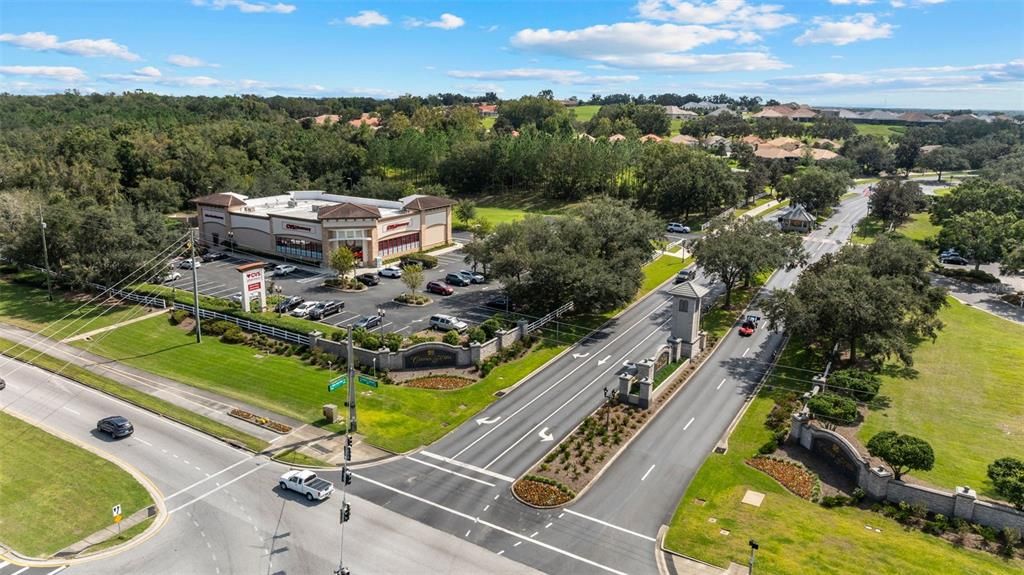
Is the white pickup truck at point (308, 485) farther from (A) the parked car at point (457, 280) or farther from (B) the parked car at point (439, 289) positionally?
(A) the parked car at point (457, 280)

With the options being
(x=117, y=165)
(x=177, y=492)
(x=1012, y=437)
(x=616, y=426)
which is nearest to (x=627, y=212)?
(x=616, y=426)

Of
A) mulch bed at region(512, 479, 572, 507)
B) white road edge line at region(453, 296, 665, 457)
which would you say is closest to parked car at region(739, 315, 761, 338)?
white road edge line at region(453, 296, 665, 457)

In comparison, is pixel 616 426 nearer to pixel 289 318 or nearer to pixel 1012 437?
pixel 1012 437

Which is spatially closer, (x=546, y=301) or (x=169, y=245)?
(x=546, y=301)

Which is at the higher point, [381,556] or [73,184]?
[73,184]

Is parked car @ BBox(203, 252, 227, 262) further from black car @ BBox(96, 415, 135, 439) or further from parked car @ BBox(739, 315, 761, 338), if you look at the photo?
parked car @ BBox(739, 315, 761, 338)

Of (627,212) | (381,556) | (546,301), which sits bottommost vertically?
(381,556)

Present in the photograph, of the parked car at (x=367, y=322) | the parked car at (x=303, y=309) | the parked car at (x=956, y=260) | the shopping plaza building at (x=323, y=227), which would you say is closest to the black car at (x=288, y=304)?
the parked car at (x=303, y=309)

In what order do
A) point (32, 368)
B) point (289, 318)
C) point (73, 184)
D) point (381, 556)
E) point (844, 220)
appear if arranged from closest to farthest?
point (381, 556) → point (32, 368) → point (289, 318) → point (73, 184) → point (844, 220)

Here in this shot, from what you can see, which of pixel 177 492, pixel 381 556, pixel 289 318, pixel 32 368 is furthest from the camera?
pixel 289 318
